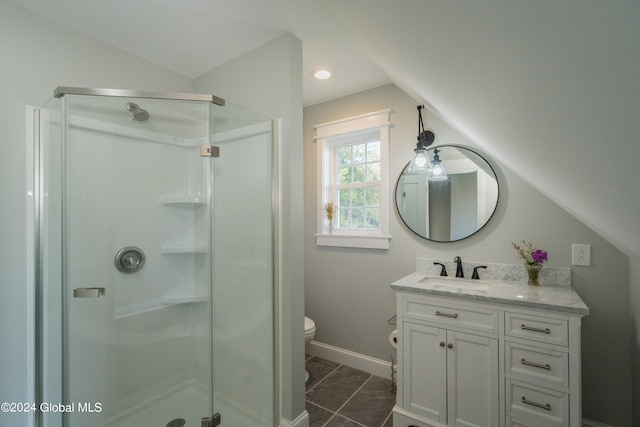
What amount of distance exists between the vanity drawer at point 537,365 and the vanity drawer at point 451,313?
13cm

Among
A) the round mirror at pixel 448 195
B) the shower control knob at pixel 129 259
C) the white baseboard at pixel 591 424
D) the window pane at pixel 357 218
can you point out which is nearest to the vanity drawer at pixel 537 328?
the round mirror at pixel 448 195

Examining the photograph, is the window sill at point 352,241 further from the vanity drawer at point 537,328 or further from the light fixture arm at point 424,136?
the vanity drawer at point 537,328

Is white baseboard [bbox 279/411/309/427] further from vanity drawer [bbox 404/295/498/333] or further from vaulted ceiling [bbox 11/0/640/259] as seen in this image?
vaulted ceiling [bbox 11/0/640/259]

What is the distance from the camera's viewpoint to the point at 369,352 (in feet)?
7.93

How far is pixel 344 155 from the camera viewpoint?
2.74 metres

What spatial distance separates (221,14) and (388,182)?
164cm

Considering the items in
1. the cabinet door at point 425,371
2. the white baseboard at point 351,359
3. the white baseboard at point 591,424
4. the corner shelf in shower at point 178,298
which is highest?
the corner shelf in shower at point 178,298

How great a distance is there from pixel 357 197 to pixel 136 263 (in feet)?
6.01

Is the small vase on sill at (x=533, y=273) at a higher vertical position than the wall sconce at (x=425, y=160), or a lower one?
lower

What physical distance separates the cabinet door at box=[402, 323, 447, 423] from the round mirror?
2.52ft

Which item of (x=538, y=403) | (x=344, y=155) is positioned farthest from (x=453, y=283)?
(x=344, y=155)

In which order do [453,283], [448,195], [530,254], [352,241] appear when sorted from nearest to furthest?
[530,254], [453,283], [448,195], [352,241]

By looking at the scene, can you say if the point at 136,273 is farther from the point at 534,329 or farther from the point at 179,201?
the point at 534,329

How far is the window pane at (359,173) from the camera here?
2603mm
